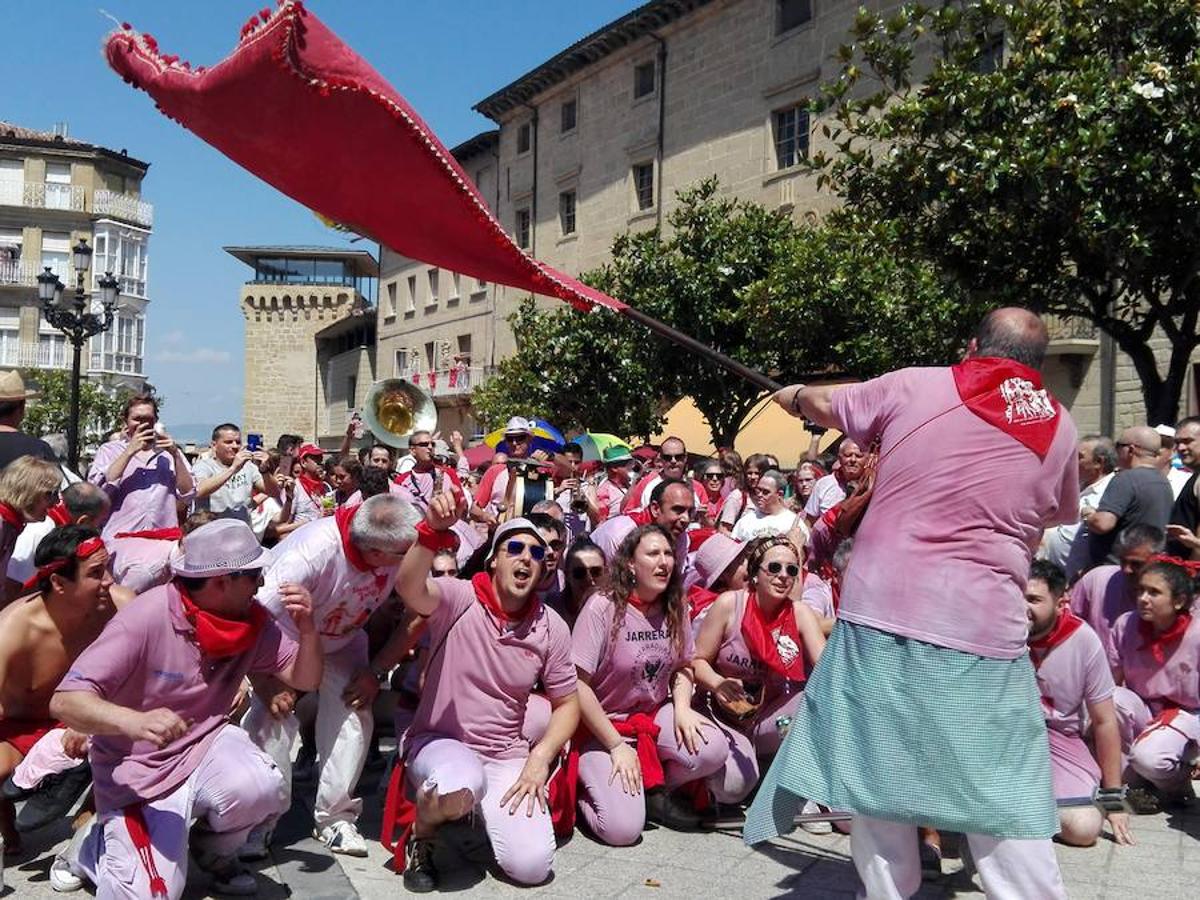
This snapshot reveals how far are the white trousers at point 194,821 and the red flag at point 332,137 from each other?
6.70 feet

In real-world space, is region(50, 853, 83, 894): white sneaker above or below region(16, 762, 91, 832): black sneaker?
below

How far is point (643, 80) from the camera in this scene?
29.8 metres

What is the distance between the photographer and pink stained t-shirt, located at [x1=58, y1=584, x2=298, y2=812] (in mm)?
3803

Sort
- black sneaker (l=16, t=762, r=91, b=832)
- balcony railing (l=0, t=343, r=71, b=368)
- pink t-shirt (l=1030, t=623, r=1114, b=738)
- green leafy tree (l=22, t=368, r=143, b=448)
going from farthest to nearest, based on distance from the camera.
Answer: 1. balcony railing (l=0, t=343, r=71, b=368)
2. green leafy tree (l=22, t=368, r=143, b=448)
3. pink t-shirt (l=1030, t=623, r=1114, b=738)
4. black sneaker (l=16, t=762, r=91, b=832)

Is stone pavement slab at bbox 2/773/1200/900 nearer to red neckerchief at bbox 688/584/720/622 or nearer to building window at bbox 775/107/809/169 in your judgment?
red neckerchief at bbox 688/584/720/622

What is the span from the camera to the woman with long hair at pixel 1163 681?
5277 millimetres

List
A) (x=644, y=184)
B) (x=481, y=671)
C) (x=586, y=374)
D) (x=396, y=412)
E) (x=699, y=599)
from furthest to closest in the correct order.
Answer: (x=644, y=184) < (x=586, y=374) < (x=396, y=412) < (x=699, y=599) < (x=481, y=671)

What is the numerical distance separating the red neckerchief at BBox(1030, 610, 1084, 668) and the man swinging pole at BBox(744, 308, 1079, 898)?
1.79 meters

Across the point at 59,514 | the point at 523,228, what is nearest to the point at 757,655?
the point at 59,514

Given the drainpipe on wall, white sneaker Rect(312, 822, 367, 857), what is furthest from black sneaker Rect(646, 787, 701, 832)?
the drainpipe on wall

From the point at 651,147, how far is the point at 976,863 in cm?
2718

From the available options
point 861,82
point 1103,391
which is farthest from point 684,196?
point 1103,391

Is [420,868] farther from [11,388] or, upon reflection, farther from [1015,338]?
[11,388]

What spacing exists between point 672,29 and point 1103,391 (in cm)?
1479
